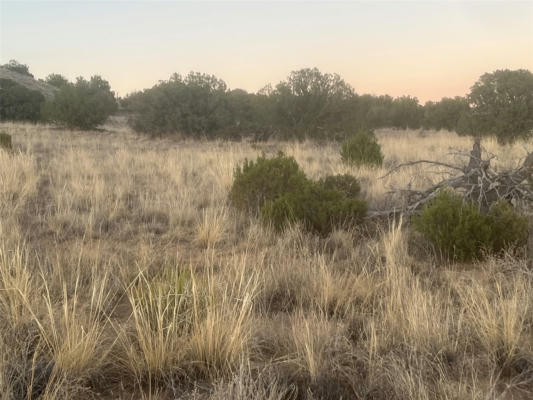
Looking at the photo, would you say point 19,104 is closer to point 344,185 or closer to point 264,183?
point 264,183

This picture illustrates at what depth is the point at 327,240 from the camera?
16.4 ft

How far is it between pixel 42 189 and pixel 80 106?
1761 centimetres

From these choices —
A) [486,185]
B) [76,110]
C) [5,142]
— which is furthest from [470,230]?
[76,110]

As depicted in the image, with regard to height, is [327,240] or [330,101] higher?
[330,101]

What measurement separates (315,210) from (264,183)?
1.33 meters

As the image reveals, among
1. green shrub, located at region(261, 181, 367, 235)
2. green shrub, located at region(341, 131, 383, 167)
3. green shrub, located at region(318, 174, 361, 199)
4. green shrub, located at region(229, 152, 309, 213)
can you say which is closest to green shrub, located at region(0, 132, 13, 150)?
green shrub, located at region(229, 152, 309, 213)

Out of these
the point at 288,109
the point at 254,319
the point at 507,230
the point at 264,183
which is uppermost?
the point at 288,109

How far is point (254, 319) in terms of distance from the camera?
3184 mm

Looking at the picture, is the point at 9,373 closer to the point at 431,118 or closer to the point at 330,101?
the point at 330,101

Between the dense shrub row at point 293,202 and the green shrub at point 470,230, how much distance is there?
116 centimetres

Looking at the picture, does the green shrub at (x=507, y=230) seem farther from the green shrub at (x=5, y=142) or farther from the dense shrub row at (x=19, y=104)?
the dense shrub row at (x=19, y=104)

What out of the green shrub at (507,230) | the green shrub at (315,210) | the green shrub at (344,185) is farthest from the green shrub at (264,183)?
the green shrub at (507,230)

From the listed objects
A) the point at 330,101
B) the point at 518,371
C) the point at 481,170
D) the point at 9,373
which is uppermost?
the point at 330,101

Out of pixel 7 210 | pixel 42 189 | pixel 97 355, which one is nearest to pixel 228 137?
pixel 42 189
